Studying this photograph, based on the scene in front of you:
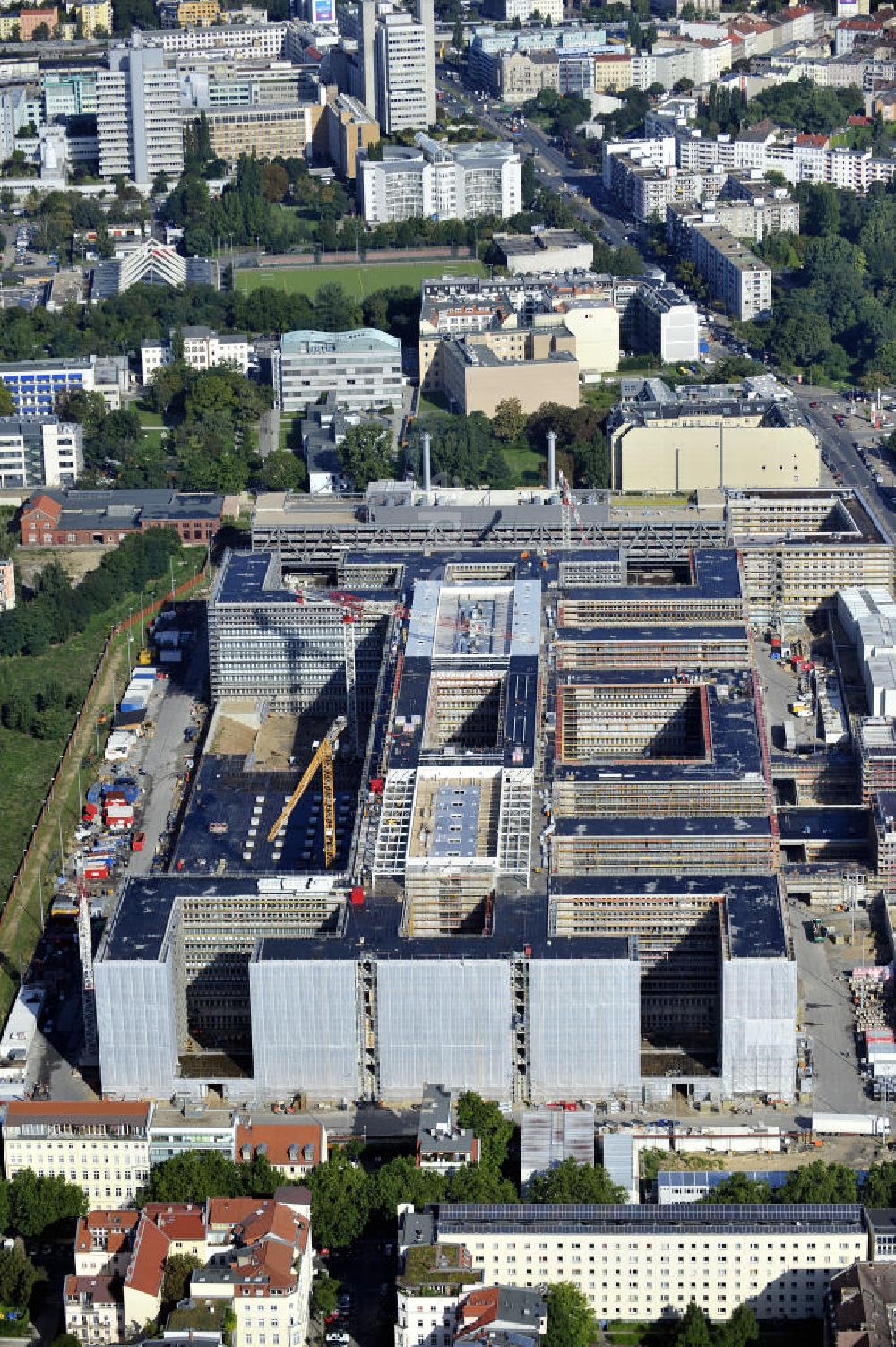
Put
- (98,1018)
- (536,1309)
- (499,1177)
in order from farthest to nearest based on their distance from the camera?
(98,1018) < (499,1177) < (536,1309)

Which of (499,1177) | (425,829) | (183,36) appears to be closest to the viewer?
(499,1177)

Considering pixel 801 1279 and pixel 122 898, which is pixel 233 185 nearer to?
pixel 122 898

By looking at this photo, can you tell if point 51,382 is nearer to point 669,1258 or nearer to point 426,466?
point 426,466

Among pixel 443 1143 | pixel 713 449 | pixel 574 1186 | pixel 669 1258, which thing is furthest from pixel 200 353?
pixel 669 1258

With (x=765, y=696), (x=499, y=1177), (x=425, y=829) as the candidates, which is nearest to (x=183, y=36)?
(x=765, y=696)

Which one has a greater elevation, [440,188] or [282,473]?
[440,188]

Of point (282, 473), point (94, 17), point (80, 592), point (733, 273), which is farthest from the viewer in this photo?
point (94, 17)

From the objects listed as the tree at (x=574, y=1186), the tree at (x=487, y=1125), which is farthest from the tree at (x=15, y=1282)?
the tree at (x=574, y=1186)
